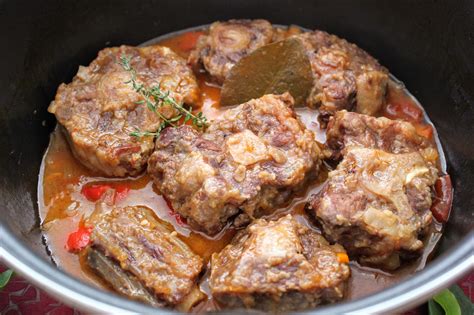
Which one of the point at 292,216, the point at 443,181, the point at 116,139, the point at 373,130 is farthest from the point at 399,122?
the point at 116,139

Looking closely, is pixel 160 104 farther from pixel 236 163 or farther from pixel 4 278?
pixel 4 278

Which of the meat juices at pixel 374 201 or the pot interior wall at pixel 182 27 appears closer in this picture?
the meat juices at pixel 374 201

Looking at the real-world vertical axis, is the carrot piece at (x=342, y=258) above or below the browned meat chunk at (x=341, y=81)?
below

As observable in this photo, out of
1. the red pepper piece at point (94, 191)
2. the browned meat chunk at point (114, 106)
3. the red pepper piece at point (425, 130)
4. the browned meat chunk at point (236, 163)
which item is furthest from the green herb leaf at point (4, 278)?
the red pepper piece at point (425, 130)

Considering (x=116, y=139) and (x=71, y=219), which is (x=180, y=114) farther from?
(x=71, y=219)

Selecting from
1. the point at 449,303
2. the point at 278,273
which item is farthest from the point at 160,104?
the point at 449,303

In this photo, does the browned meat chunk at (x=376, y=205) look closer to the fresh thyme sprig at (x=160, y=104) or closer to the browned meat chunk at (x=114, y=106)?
the fresh thyme sprig at (x=160, y=104)
